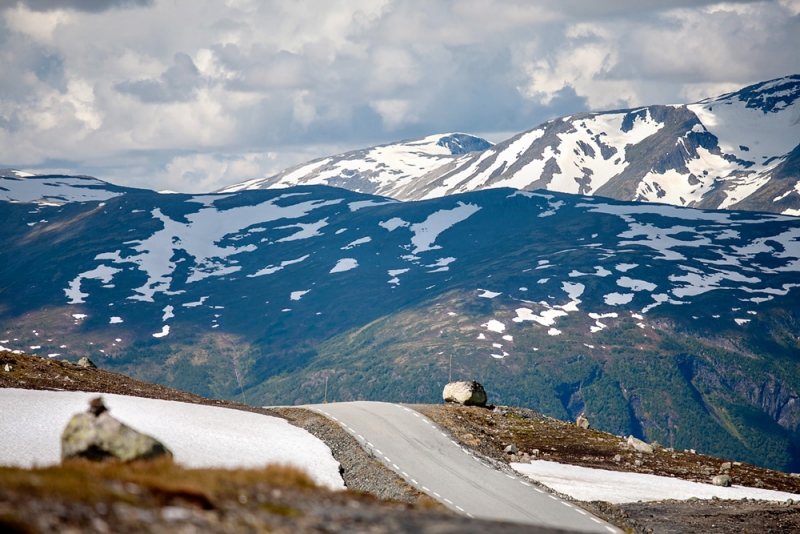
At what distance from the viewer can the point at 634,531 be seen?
3897cm

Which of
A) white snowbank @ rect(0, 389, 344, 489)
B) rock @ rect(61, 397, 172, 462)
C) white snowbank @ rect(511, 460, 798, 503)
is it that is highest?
rock @ rect(61, 397, 172, 462)

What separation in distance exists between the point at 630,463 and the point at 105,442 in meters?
45.0

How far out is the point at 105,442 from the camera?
23.2 m

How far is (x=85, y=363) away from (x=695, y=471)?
52568mm

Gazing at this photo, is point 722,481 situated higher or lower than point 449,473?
lower

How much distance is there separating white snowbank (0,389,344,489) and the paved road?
4636 mm

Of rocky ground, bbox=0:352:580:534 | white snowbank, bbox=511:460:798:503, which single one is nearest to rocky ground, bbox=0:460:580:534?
rocky ground, bbox=0:352:580:534

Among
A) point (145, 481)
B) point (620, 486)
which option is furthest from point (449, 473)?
point (145, 481)

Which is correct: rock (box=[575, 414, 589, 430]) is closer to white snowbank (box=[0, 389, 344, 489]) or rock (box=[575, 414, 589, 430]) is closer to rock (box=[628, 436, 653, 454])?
rock (box=[628, 436, 653, 454])

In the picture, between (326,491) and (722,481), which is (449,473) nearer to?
(722,481)

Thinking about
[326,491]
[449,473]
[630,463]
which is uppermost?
[326,491]

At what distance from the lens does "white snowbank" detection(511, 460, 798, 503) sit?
4865cm

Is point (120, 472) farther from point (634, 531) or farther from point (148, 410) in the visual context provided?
point (148, 410)

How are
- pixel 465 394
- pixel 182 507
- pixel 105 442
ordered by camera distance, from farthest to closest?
pixel 465 394
pixel 105 442
pixel 182 507
